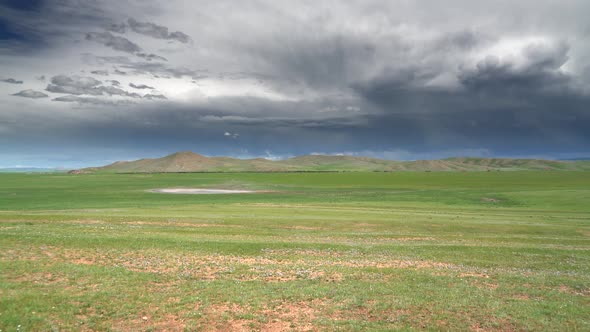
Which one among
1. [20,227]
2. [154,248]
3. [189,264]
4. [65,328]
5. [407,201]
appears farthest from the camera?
[407,201]

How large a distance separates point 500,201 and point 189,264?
69.9 m

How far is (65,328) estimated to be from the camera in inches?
519

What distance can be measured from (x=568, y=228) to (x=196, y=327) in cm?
4232

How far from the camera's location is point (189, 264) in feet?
71.1

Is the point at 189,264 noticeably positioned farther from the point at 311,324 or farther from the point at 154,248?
the point at 311,324

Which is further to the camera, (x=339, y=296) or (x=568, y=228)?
(x=568, y=228)

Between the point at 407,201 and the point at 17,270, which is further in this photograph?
the point at 407,201

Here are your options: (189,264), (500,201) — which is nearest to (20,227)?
(189,264)

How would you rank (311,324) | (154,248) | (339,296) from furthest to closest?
(154,248)
(339,296)
(311,324)

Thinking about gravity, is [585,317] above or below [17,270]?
below

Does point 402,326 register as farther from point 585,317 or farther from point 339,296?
point 585,317

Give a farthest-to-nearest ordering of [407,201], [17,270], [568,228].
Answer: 1. [407,201]
2. [568,228]
3. [17,270]

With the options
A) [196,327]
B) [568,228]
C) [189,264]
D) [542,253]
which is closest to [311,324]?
[196,327]

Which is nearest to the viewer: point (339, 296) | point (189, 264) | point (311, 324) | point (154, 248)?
point (311, 324)
